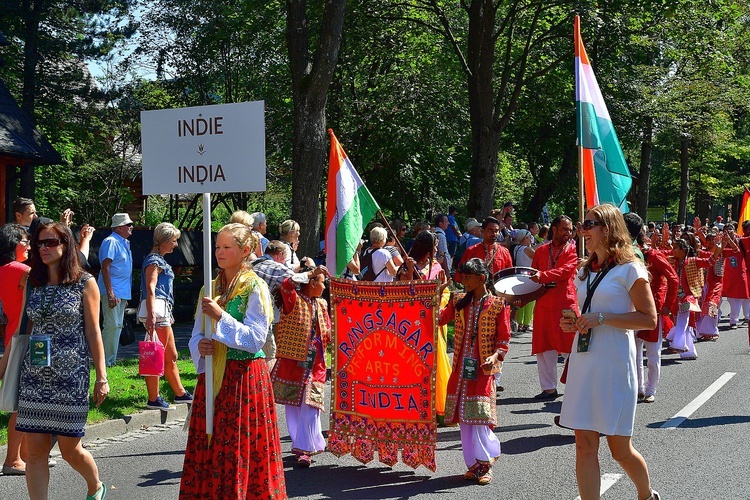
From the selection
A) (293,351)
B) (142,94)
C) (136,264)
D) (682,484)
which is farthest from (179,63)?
(682,484)

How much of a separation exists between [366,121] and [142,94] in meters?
7.72

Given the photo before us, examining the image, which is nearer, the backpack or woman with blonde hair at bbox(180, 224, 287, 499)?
woman with blonde hair at bbox(180, 224, 287, 499)

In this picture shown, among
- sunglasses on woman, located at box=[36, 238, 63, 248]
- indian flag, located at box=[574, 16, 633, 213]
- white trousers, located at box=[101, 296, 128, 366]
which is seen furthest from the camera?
white trousers, located at box=[101, 296, 128, 366]

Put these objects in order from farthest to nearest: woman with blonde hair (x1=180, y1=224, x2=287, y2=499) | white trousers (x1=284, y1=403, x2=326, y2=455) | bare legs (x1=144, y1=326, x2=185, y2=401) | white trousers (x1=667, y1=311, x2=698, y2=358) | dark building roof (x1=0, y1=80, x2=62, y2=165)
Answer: dark building roof (x1=0, y1=80, x2=62, y2=165) < white trousers (x1=667, y1=311, x2=698, y2=358) < bare legs (x1=144, y1=326, x2=185, y2=401) < white trousers (x1=284, y1=403, x2=326, y2=455) < woman with blonde hair (x1=180, y1=224, x2=287, y2=499)

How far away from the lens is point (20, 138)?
58.5ft

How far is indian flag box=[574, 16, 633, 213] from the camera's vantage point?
8445 mm

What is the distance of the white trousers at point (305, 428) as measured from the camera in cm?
721

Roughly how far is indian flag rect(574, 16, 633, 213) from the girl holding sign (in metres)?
1.84

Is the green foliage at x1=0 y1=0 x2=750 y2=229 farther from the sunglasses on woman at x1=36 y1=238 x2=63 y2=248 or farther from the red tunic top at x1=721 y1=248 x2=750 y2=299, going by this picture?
the sunglasses on woman at x1=36 y1=238 x2=63 y2=248

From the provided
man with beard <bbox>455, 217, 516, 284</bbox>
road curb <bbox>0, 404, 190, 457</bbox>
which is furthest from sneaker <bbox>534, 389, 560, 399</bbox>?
road curb <bbox>0, 404, 190, 457</bbox>

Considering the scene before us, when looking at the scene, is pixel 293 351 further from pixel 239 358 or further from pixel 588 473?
pixel 588 473

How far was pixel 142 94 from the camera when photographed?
93.0 ft

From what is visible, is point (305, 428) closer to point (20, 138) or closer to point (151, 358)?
point (151, 358)

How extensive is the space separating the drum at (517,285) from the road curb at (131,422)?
11.3 ft
